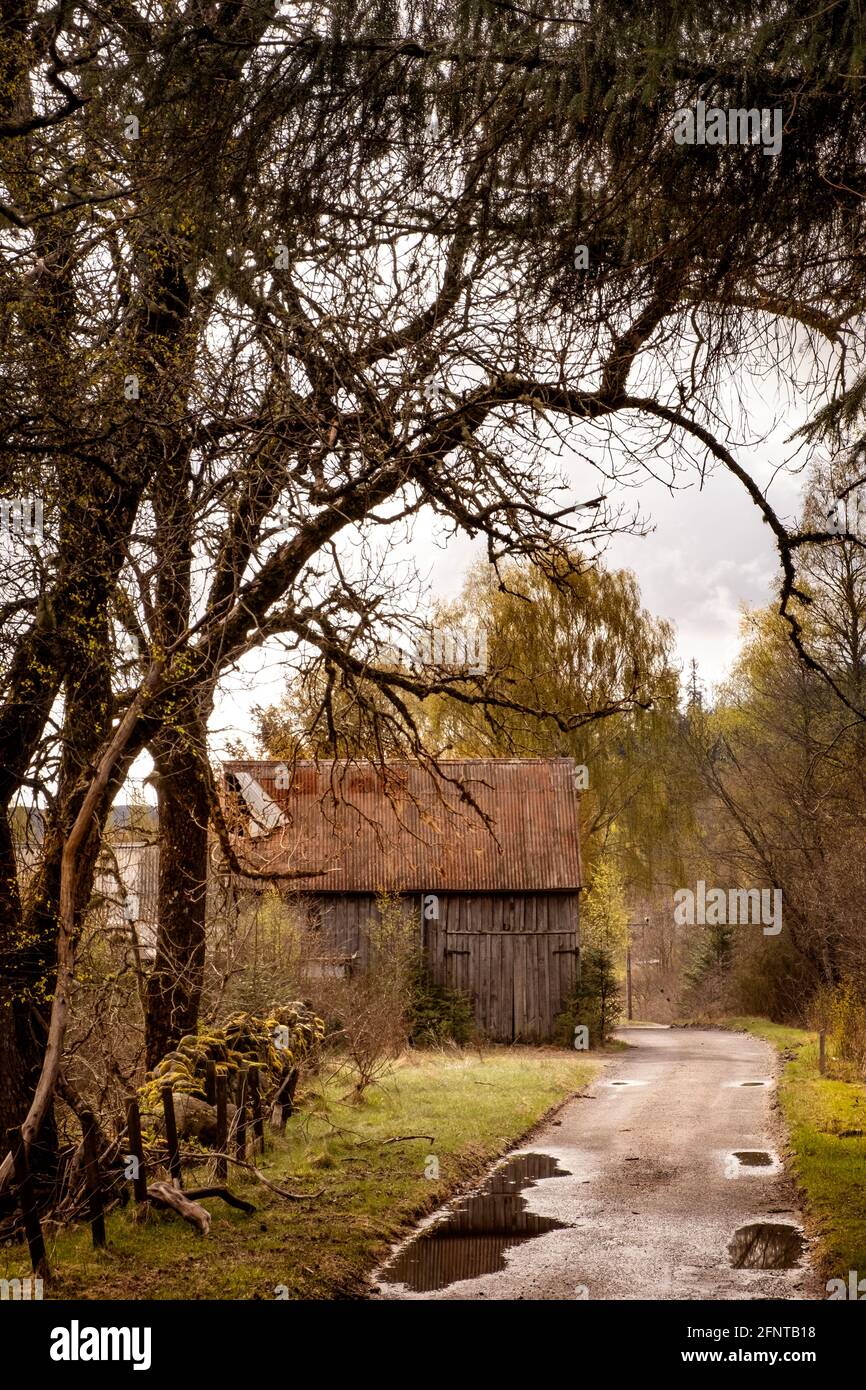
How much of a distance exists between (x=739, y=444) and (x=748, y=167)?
182 cm

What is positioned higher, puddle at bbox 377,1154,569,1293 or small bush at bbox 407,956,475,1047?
puddle at bbox 377,1154,569,1293

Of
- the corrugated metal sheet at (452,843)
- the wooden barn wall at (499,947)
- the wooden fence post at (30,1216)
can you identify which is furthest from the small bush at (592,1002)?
the wooden fence post at (30,1216)

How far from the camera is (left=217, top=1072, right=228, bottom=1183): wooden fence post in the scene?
31.6ft

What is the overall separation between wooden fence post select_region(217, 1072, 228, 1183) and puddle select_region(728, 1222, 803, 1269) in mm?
3903

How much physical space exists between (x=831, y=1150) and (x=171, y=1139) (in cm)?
665

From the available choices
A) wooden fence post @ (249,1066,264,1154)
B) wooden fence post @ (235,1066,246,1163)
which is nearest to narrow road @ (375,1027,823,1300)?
wooden fence post @ (235,1066,246,1163)

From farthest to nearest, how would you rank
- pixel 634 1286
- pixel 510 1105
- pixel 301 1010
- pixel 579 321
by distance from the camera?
pixel 510 1105, pixel 301 1010, pixel 634 1286, pixel 579 321

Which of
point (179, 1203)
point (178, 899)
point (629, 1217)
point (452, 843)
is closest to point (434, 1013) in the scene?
point (452, 843)

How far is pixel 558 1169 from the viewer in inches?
462

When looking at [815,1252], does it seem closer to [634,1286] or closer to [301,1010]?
[634,1286]

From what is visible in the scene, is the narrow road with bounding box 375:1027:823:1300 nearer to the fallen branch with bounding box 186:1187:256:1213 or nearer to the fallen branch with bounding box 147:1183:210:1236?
the fallen branch with bounding box 186:1187:256:1213

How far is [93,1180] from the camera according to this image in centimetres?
780

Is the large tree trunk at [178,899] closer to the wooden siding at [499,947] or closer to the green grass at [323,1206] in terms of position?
the green grass at [323,1206]

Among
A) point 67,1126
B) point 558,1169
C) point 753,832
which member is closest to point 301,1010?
point 558,1169
